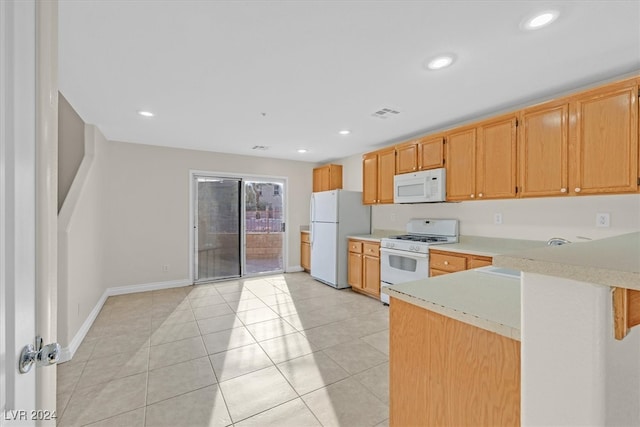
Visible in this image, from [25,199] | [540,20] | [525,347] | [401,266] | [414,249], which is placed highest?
[540,20]

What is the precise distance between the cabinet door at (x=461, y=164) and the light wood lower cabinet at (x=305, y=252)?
310 cm

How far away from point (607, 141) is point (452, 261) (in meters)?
1.59

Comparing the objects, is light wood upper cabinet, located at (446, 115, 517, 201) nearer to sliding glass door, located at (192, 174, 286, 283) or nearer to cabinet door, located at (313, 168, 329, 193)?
cabinet door, located at (313, 168, 329, 193)

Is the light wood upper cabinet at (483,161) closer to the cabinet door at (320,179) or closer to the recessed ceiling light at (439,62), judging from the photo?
the recessed ceiling light at (439,62)

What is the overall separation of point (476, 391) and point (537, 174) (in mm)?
2385

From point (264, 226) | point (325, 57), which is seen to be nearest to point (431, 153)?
point (325, 57)

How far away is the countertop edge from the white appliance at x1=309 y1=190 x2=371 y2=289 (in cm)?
336

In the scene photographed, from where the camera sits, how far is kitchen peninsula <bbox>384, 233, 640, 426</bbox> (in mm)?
587

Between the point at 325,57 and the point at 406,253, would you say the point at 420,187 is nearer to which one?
the point at 406,253

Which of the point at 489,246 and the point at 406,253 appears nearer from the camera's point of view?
the point at 489,246

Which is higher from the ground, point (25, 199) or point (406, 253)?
point (25, 199)

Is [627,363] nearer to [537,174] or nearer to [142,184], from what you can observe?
[537,174]

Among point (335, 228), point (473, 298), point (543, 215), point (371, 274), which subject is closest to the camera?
point (473, 298)

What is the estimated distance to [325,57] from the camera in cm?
200
